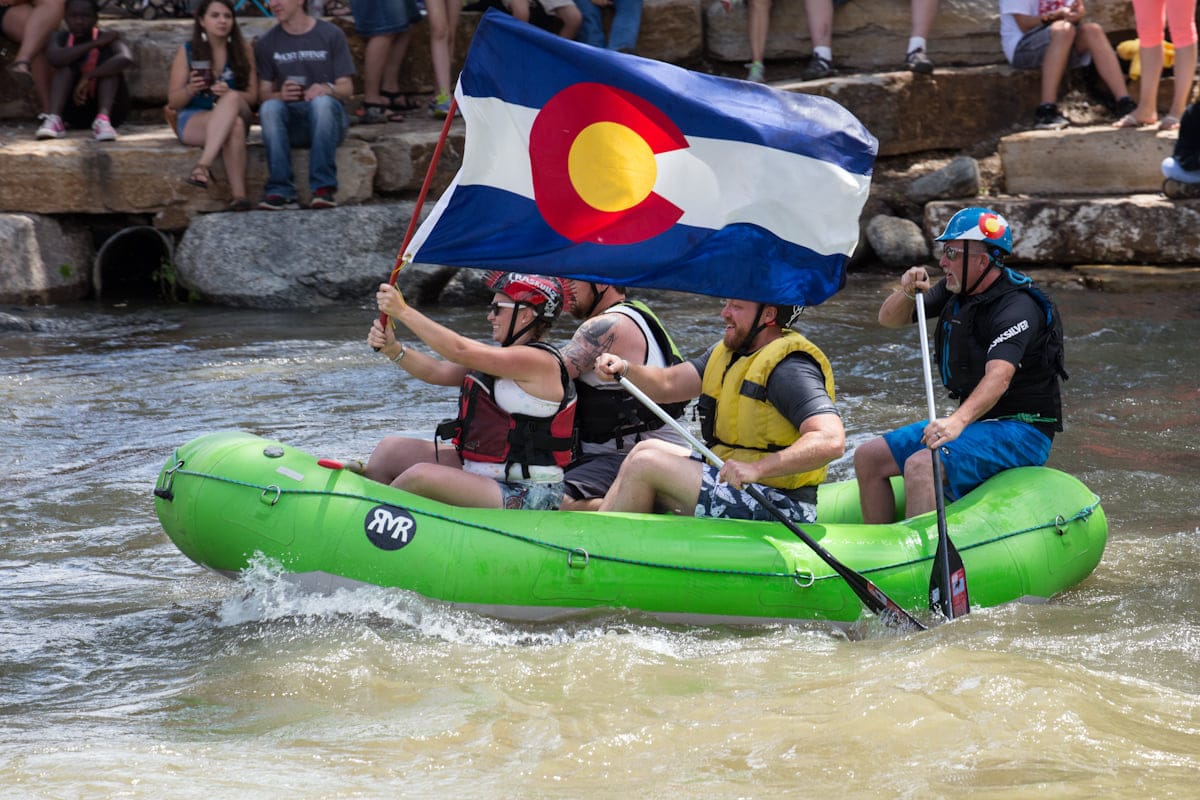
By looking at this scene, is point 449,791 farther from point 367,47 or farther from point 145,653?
point 367,47

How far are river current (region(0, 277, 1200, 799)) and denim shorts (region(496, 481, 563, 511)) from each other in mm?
493

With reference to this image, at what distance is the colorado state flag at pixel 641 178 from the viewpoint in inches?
199

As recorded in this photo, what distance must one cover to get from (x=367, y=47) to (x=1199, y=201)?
6.46 metres

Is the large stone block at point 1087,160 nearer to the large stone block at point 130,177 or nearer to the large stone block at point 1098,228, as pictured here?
the large stone block at point 1098,228

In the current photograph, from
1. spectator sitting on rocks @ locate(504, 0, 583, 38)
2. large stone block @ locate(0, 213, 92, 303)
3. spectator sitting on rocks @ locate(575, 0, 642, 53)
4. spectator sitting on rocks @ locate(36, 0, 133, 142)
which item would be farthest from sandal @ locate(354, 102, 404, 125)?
large stone block @ locate(0, 213, 92, 303)

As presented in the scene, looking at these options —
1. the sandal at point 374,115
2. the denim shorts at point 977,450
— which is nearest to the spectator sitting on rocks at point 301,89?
the sandal at point 374,115

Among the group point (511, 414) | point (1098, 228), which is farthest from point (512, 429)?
point (1098, 228)

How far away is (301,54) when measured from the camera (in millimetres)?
10883

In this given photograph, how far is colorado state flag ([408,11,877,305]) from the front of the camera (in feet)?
16.6

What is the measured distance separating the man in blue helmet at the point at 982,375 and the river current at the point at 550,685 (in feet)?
1.85

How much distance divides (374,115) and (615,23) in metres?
2.10

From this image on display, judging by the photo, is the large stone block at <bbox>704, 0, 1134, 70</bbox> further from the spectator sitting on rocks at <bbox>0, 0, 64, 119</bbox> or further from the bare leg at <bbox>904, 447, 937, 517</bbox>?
Result: the bare leg at <bbox>904, 447, 937, 517</bbox>

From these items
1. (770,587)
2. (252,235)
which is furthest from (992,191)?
(770,587)

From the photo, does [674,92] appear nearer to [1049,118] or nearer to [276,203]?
[276,203]
